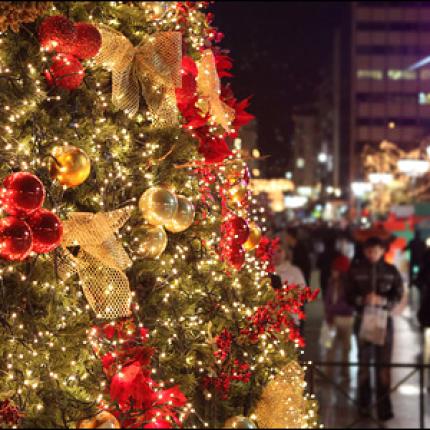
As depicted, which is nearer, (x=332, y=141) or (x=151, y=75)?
(x=151, y=75)

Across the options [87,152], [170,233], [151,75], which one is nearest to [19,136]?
[87,152]

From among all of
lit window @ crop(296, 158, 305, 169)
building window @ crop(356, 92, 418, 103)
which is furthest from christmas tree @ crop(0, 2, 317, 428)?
building window @ crop(356, 92, 418, 103)

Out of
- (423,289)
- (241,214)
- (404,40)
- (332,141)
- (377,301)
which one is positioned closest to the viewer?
(241,214)

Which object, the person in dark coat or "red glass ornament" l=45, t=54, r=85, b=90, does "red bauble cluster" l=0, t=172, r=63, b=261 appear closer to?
"red glass ornament" l=45, t=54, r=85, b=90

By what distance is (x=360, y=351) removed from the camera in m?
10.2

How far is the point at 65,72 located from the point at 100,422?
1.64m

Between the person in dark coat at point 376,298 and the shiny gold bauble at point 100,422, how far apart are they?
6.08 meters

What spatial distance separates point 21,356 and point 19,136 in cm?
100

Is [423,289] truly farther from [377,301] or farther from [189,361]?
[189,361]

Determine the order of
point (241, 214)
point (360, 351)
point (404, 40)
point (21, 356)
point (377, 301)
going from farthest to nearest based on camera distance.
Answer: point (404, 40) < point (360, 351) < point (377, 301) < point (241, 214) < point (21, 356)

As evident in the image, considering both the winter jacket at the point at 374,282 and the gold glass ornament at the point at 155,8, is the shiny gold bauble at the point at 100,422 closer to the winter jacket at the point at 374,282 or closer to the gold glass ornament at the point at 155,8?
the gold glass ornament at the point at 155,8

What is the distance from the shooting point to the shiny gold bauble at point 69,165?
3.85 metres

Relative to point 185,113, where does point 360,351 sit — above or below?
below

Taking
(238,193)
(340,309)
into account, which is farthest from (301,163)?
(238,193)
